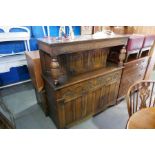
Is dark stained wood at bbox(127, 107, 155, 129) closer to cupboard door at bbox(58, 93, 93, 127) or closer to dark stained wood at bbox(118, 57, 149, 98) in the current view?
cupboard door at bbox(58, 93, 93, 127)

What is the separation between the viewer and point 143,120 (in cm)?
117

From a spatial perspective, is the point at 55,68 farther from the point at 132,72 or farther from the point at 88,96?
the point at 132,72

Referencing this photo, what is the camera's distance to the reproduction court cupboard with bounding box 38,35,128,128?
142cm

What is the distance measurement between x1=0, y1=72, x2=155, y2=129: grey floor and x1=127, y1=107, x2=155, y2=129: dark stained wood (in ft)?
2.72

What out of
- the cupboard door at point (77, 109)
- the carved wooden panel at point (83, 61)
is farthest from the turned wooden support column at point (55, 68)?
the cupboard door at point (77, 109)

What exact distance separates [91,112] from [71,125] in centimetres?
39

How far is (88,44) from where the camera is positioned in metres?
1.50

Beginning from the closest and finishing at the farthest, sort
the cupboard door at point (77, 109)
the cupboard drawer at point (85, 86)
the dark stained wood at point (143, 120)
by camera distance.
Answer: the dark stained wood at point (143, 120) → the cupboard drawer at point (85, 86) → the cupboard door at point (77, 109)

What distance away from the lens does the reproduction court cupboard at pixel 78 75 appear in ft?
4.67

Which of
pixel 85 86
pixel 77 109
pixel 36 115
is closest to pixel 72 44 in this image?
pixel 85 86

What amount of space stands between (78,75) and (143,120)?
95 centimetres

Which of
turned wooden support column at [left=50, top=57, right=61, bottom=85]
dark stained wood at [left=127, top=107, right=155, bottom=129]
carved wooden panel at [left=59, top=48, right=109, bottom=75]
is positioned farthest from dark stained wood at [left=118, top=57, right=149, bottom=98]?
turned wooden support column at [left=50, top=57, right=61, bottom=85]

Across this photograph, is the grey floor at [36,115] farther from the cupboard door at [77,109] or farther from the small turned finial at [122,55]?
the small turned finial at [122,55]
